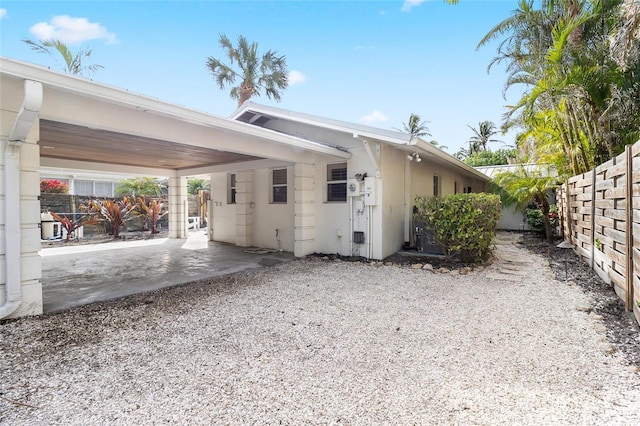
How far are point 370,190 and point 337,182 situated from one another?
45.8 inches

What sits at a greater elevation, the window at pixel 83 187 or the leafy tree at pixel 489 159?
the leafy tree at pixel 489 159

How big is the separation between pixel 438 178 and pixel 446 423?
1151 centimetres

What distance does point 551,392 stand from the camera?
2.43 m

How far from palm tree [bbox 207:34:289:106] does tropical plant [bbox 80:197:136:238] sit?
8806mm

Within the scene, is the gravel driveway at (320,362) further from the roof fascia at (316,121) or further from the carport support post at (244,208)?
the carport support post at (244,208)

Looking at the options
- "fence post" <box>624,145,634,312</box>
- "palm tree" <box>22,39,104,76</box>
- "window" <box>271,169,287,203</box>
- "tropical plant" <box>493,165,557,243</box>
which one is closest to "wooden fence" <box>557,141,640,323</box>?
"fence post" <box>624,145,634,312</box>

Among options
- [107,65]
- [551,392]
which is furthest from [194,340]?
[107,65]

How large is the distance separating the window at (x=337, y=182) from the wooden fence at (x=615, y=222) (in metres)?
5.07

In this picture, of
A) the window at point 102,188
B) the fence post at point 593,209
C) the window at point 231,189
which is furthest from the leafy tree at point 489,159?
the window at point 102,188

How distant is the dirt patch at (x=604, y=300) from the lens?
3.21 m

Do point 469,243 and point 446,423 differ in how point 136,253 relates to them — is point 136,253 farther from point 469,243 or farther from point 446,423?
point 446,423

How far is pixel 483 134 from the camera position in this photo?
128 feet

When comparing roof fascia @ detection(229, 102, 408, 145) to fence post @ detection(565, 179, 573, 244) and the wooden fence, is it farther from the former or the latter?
fence post @ detection(565, 179, 573, 244)

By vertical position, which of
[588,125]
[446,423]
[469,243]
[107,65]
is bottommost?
Answer: [446,423]
